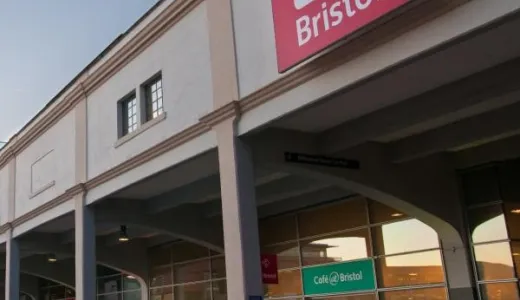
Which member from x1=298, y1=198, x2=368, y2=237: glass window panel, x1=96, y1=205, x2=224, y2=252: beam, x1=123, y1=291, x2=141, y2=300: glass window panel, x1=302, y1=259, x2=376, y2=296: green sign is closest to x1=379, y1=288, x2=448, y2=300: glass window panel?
x1=302, y1=259, x2=376, y2=296: green sign

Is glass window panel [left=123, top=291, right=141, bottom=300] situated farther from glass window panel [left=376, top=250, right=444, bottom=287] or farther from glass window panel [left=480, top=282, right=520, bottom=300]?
glass window panel [left=480, top=282, right=520, bottom=300]

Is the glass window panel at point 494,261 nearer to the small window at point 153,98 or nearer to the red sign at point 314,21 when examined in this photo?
the red sign at point 314,21

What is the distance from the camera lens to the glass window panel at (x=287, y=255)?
1784 centimetres

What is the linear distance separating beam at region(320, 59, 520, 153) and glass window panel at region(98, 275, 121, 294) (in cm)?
1757

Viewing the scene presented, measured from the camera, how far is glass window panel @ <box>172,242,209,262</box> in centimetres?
2198

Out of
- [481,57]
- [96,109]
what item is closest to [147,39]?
[96,109]

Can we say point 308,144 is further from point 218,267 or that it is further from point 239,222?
point 218,267

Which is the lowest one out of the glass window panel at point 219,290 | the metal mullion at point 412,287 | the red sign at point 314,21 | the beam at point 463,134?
the metal mullion at point 412,287

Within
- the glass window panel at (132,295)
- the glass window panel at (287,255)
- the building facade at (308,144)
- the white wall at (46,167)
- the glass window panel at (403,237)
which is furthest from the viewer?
the glass window panel at (132,295)

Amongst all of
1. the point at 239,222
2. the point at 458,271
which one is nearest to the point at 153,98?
the point at 239,222

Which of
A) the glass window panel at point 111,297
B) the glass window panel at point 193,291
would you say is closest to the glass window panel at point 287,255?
the glass window panel at point 193,291

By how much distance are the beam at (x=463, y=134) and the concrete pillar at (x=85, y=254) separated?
25.8 ft

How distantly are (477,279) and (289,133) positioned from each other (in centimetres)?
483

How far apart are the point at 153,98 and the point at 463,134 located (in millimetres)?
6617
